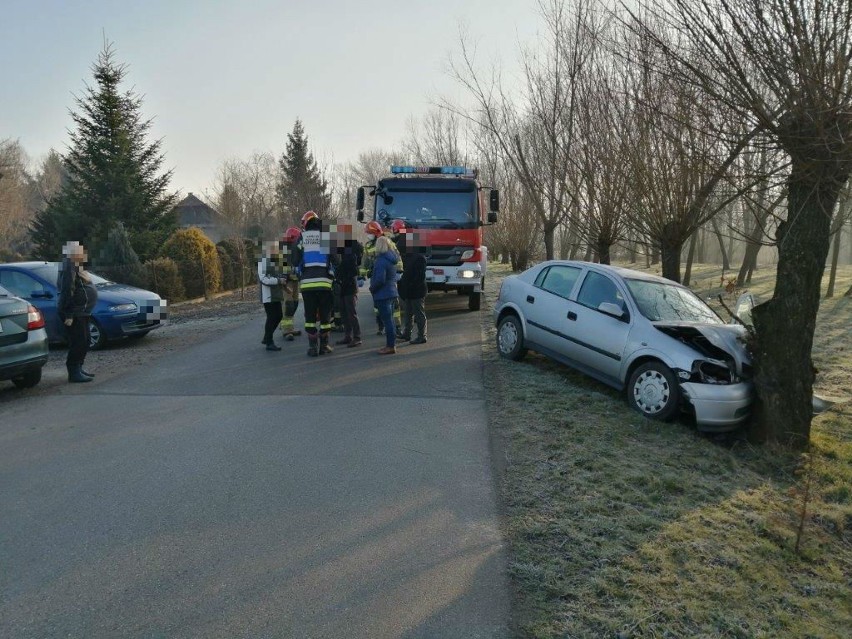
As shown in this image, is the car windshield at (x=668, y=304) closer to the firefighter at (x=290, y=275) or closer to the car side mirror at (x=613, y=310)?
the car side mirror at (x=613, y=310)

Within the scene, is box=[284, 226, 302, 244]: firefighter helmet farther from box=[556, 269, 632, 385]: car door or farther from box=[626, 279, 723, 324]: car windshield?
box=[626, 279, 723, 324]: car windshield

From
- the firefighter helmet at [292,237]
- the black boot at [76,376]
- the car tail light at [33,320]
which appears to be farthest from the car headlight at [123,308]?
the firefighter helmet at [292,237]

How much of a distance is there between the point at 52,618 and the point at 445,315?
11766 mm

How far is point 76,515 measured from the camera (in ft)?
13.8

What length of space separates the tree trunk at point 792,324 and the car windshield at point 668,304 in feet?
3.61

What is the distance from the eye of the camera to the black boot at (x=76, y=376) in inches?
320

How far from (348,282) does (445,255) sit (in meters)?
3.79

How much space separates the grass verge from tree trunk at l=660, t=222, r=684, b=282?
148 inches

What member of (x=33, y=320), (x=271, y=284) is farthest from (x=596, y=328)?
(x=33, y=320)

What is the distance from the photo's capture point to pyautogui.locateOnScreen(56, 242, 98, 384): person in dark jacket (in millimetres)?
7828

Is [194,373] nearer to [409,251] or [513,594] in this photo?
[409,251]

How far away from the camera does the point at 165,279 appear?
55.5 ft

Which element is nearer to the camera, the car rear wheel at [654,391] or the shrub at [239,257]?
the car rear wheel at [654,391]

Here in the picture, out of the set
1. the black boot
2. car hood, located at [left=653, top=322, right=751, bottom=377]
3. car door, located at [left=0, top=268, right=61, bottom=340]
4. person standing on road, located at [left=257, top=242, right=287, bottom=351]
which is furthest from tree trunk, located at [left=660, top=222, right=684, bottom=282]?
car door, located at [left=0, top=268, right=61, bottom=340]
